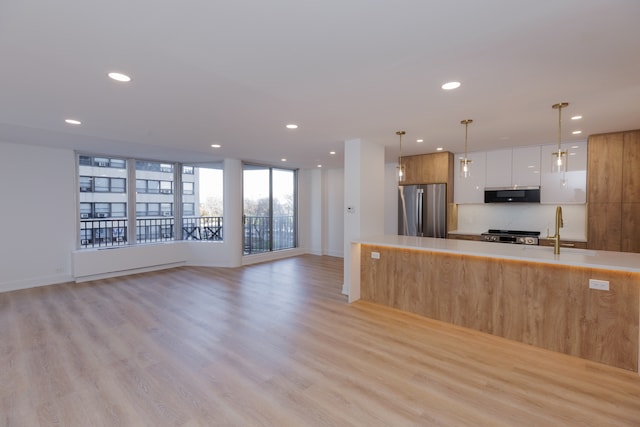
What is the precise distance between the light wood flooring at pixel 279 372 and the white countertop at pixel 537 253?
930mm

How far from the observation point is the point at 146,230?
6500 mm

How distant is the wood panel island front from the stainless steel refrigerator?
5.51 ft

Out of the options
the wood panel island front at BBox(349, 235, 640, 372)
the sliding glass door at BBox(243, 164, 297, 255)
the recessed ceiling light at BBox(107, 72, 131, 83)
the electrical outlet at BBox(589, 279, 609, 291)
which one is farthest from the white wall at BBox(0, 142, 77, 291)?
the electrical outlet at BBox(589, 279, 609, 291)

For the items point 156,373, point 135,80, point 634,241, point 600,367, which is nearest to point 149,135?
point 135,80

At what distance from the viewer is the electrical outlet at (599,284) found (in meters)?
2.65

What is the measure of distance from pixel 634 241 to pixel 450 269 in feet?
9.22

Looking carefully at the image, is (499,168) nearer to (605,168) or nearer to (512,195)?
(512,195)

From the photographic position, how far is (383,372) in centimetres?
250

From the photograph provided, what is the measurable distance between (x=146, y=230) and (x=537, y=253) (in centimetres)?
714

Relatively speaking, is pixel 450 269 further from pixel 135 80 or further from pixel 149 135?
pixel 149 135

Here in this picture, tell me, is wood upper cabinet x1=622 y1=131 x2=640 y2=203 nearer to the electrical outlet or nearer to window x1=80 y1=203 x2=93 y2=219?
the electrical outlet

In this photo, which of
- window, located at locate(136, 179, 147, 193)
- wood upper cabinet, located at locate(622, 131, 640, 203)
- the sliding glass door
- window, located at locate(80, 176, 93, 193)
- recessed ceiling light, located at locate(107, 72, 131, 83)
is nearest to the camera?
recessed ceiling light, located at locate(107, 72, 131, 83)

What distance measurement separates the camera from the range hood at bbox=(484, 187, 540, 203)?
191 inches

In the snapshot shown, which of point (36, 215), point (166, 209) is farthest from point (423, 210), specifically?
point (36, 215)
